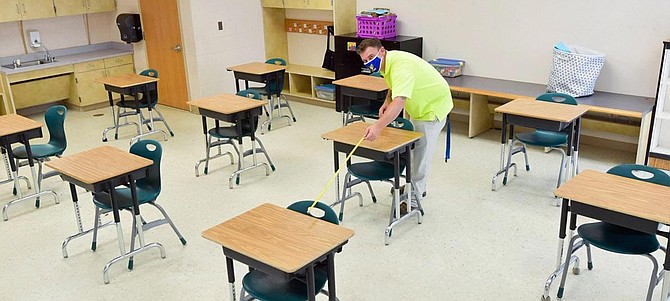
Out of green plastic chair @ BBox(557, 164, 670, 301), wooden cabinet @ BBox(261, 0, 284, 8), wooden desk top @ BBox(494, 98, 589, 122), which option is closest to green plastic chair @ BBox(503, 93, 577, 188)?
wooden desk top @ BBox(494, 98, 589, 122)

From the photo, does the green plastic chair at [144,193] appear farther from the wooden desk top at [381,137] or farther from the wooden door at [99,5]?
the wooden door at [99,5]

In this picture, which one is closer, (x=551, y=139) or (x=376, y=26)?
(x=551, y=139)

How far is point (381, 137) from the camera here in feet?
14.6

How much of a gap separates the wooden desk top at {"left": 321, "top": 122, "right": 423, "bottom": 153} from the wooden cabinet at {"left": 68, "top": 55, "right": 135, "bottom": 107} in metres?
5.65

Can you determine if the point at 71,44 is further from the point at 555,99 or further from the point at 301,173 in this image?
the point at 555,99

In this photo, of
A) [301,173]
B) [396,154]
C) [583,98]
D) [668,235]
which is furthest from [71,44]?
[668,235]

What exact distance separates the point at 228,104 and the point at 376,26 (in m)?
2.73

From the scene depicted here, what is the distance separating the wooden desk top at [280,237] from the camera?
107 inches

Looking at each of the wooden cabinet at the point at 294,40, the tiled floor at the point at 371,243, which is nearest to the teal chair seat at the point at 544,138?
the tiled floor at the point at 371,243

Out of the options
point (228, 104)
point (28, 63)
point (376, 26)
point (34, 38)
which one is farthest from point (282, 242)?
point (34, 38)

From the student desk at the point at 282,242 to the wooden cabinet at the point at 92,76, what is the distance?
6.59m

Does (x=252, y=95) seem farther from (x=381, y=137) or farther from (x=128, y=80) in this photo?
(x=381, y=137)

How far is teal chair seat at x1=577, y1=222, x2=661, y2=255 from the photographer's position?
3219 millimetres

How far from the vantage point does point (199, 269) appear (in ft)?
13.7
